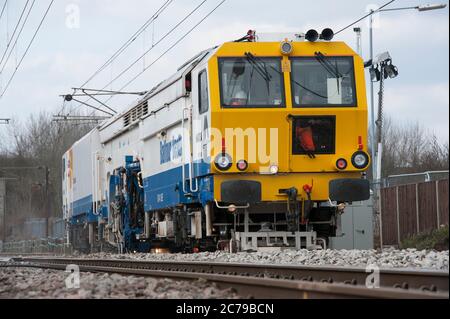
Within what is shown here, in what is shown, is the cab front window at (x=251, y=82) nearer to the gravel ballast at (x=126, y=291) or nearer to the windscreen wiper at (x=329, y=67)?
the windscreen wiper at (x=329, y=67)

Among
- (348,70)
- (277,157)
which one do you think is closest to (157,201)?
(277,157)

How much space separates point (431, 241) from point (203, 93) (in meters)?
5.70

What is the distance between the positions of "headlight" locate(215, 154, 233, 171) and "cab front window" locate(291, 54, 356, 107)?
159 centimetres

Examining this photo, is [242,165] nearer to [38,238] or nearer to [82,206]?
[82,206]

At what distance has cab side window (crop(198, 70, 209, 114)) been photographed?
599 inches

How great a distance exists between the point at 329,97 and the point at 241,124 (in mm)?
1690

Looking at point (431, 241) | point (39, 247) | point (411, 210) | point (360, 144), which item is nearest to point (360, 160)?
point (360, 144)

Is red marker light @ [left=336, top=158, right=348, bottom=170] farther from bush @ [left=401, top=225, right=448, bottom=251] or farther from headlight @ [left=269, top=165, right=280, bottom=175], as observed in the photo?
bush @ [left=401, top=225, right=448, bottom=251]

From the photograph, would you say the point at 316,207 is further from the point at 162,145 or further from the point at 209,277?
the point at 209,277

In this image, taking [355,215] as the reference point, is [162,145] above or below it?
above

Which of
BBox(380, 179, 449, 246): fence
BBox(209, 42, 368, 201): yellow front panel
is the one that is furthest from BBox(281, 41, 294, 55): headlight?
BBox(380, 179, 449, 246): fence

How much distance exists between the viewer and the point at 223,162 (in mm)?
14852

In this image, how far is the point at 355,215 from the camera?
23.8m
